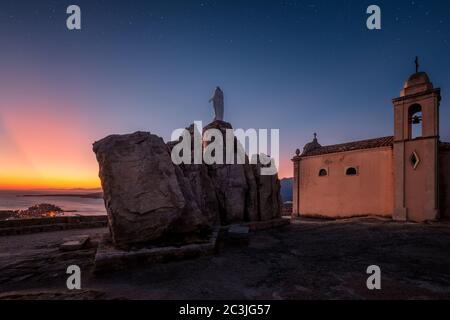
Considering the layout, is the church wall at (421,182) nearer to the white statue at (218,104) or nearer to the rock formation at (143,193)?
the white statue at (218,104)

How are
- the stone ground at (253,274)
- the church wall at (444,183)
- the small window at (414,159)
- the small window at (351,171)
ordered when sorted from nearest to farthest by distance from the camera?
the stone ground at (253,274) → the church wall at (444,183) → the small window at (414,159) → the small window at (351,171)

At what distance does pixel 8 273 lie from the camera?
4.64 metres

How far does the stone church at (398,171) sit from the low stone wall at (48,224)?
17040mm

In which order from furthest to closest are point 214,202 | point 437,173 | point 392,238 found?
point 437,173, point 214,202, point 392,238

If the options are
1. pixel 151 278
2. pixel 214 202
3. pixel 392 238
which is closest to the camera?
pixel 151 278

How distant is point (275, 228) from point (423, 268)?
6.73 metres

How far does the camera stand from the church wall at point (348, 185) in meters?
16.2

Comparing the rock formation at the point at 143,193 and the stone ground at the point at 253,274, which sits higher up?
the rock formation at the point at 143,193

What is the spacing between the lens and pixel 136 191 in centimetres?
560

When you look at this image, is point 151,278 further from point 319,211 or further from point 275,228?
point 319,211

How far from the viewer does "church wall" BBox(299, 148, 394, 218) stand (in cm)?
1617

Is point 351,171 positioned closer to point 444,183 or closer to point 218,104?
point 444,183

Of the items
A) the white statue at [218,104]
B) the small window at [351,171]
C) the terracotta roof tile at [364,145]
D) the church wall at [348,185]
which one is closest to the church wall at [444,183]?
the church wall at [348,185]
